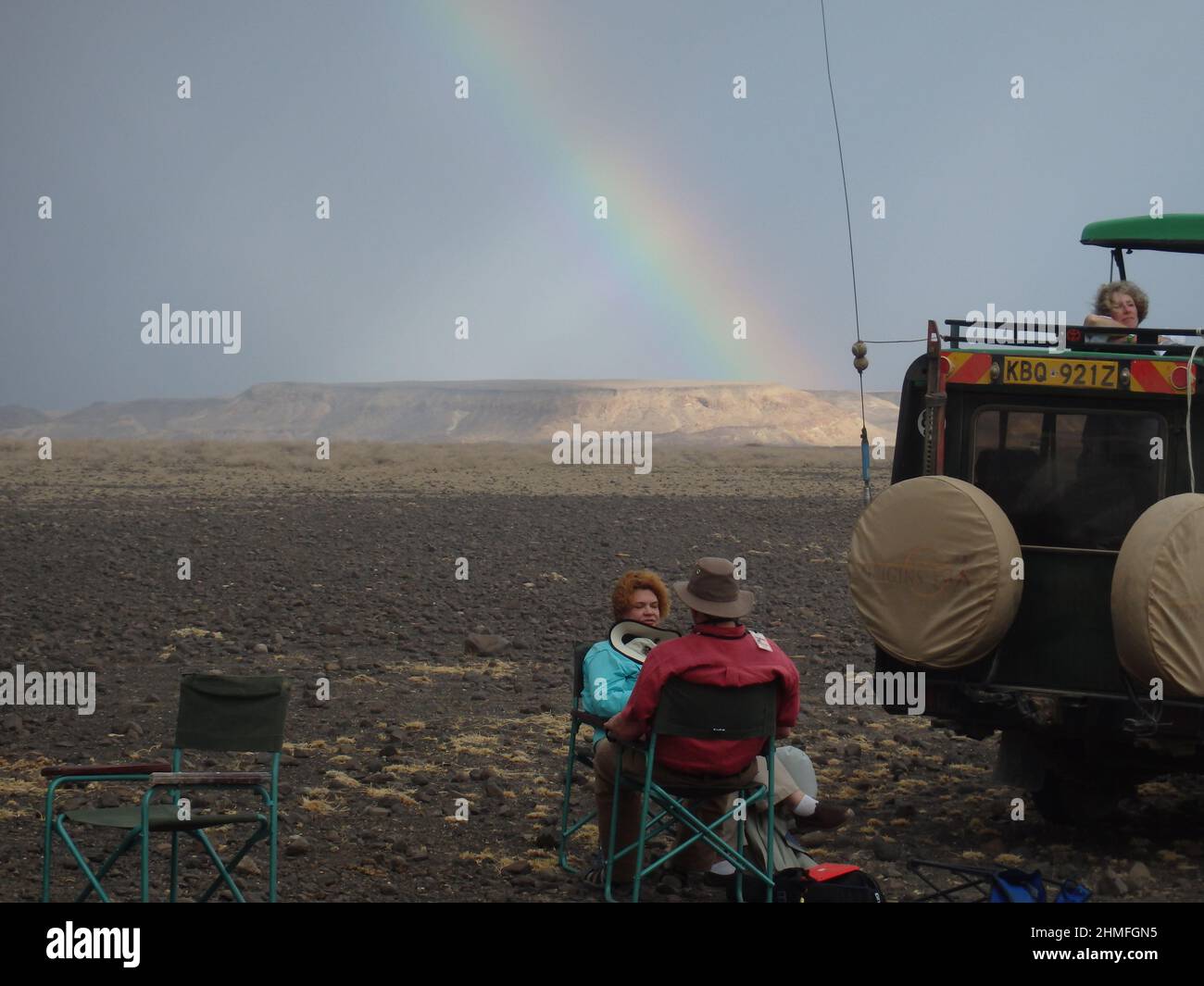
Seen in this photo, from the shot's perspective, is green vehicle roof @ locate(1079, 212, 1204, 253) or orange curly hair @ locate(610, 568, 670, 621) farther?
green vehicle roof @ locate(1079, 212, 1204, 253)

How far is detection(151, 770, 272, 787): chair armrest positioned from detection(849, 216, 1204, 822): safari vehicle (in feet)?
9.32

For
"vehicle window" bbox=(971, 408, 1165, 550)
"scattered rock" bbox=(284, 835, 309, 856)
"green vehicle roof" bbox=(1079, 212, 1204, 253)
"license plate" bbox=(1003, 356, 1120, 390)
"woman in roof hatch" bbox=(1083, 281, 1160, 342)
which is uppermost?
"green vehicle roof" bbox=(1079, 212, 1204, 253)

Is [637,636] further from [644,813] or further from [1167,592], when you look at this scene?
[1167,592]

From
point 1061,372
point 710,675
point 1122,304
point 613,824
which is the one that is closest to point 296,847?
point 613,824

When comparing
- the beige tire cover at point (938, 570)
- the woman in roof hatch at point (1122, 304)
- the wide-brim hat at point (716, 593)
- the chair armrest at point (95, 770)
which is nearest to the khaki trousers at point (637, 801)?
the wide-brim hat at point (716, 593)

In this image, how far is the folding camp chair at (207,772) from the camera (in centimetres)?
571

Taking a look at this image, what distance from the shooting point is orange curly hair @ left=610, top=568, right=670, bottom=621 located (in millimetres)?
7137

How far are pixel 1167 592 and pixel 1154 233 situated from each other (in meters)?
3.06

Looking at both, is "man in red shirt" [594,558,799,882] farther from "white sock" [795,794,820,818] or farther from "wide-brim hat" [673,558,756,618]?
"white sock" [795,794,820,818]

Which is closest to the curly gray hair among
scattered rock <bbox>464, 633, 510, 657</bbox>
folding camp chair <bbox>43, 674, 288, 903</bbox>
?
folding camp chair <bbox>43, 674, 288, 903</bbox>

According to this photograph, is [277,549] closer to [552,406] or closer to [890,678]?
[890,678]
